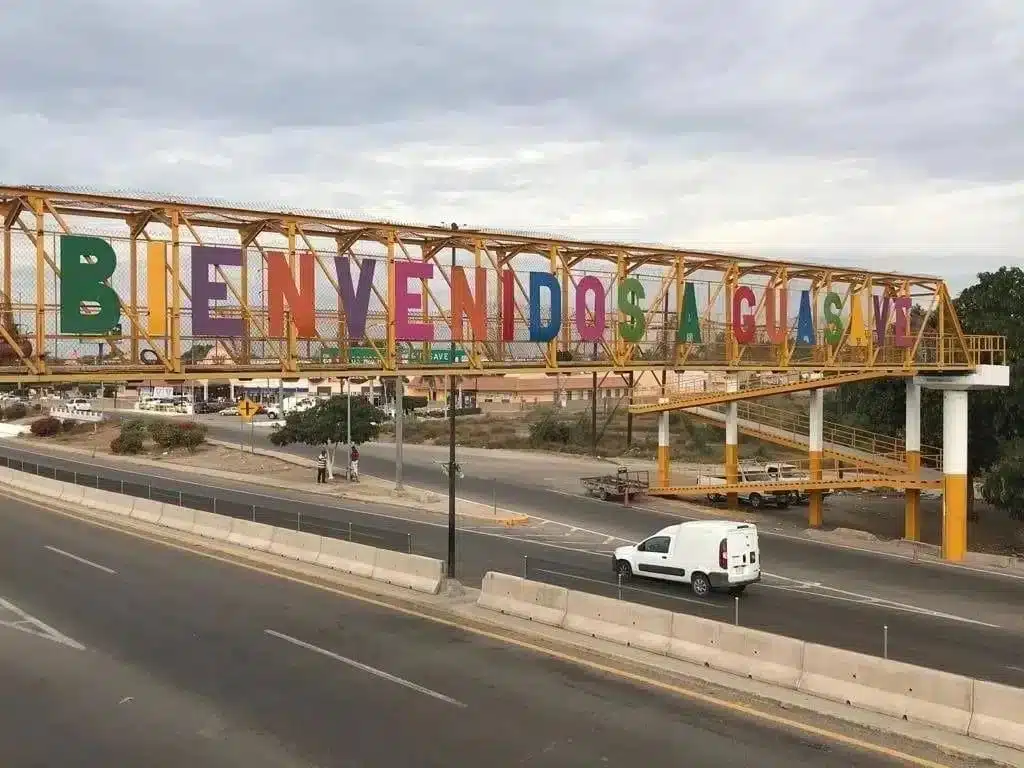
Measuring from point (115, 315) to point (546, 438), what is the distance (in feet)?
215

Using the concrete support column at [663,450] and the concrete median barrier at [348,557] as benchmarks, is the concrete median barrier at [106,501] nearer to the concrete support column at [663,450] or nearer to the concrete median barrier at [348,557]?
the concrete median barrier at [348,557]

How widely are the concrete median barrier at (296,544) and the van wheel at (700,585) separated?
1081 cm

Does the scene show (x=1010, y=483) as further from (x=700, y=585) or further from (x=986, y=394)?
(x=700, y=585)

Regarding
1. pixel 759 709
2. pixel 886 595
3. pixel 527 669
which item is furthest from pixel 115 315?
pixel 886 595

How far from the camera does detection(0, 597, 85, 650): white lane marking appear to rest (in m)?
17.4

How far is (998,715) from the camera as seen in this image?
12.0 meters

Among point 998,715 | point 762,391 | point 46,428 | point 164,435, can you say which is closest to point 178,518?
point 762,391

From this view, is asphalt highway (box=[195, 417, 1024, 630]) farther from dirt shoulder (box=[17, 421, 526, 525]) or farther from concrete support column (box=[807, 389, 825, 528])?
concrete support column (box=[807, 389, 825, 528])

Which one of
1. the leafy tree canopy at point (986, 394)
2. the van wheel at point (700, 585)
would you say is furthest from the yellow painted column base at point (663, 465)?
the van wheel at point (700, 585)

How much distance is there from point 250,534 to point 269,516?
910mm

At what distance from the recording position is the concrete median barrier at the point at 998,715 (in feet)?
38.8

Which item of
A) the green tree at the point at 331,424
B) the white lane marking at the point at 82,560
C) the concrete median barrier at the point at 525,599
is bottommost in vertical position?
the white lane marking at the point at 82,560

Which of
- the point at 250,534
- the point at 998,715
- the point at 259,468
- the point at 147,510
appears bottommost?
the point at 259,468

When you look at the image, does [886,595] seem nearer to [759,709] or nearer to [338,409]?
[759,709]
